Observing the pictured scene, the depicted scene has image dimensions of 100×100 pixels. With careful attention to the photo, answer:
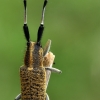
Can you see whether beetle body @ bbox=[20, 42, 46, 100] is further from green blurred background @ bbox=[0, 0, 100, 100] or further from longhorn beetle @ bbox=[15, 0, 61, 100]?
green blurred background @ bbox=[0, 0, 100, 100]

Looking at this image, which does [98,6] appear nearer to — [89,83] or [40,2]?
[40,2]

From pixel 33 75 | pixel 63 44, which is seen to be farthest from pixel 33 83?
pixel 63 44

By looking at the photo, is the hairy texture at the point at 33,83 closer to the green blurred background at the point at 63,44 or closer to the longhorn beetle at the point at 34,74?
the longhorn beetle at the point at 34,74

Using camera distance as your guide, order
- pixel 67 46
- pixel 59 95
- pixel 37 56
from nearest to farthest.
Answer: pixel 37 56
pixel 59 95
pixel 67 46

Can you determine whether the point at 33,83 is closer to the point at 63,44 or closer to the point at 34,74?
the point at 34,74

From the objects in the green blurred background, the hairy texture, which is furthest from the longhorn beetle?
the green blurred background

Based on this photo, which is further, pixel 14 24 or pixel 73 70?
pixel 14 24

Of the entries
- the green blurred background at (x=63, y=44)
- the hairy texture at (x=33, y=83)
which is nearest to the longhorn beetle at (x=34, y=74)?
the hairy texture at (x=33, y=83)

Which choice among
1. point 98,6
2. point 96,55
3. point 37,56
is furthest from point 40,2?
point 37,56
